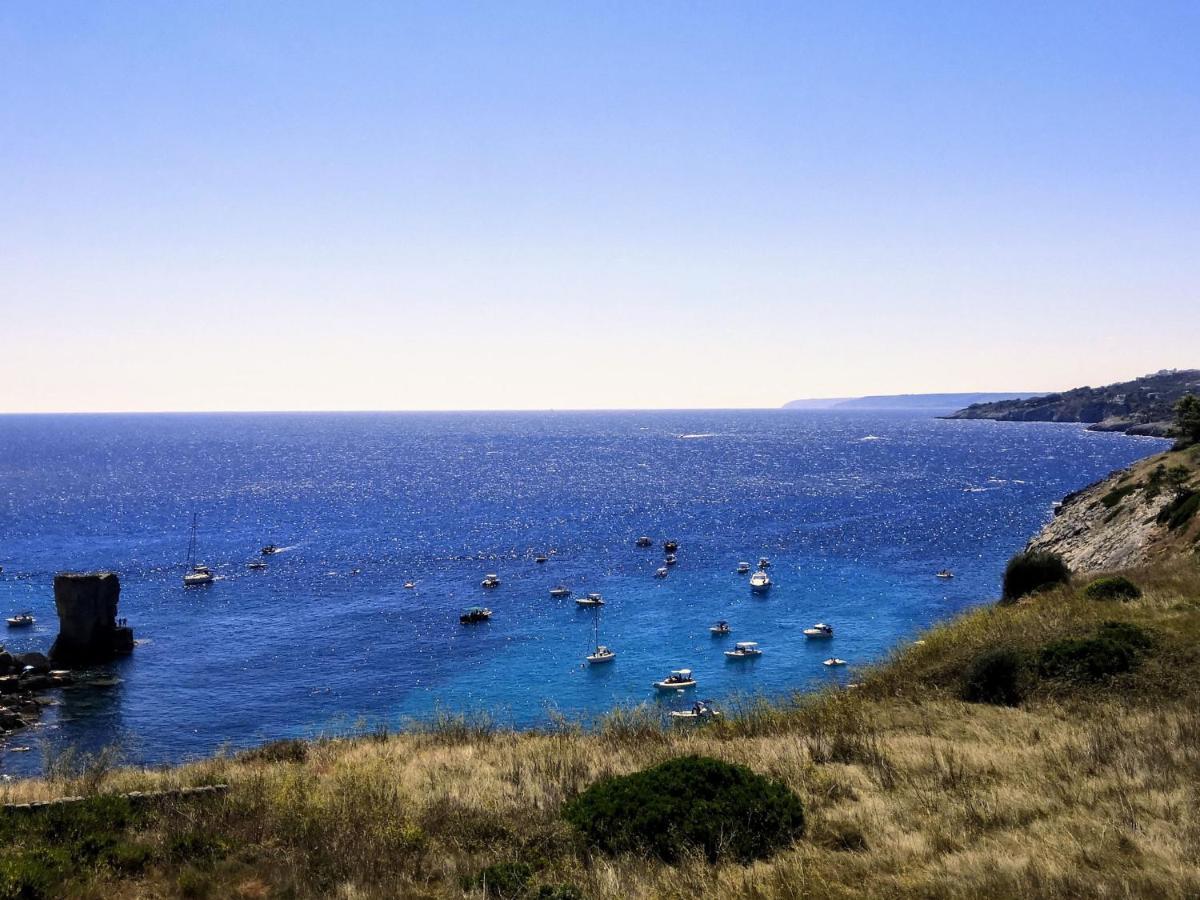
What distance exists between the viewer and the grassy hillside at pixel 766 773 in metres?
9.41

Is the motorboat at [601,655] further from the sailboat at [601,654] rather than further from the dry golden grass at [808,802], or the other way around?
the dry golden grass at [808,802]

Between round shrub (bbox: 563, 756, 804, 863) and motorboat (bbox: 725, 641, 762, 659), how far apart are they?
137 ft

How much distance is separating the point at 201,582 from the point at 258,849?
241 ft

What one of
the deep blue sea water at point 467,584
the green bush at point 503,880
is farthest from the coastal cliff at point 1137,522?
the green bush at point 503,880

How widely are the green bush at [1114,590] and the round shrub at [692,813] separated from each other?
62.4 ft

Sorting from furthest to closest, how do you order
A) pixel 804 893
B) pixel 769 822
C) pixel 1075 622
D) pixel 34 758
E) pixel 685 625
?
pixel 685 625 < pixel 34 758 < pixel 1075 622 < pixel 769 822 < pixel 804 893

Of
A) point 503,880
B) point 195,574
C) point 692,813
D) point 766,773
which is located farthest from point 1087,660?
point 195,574

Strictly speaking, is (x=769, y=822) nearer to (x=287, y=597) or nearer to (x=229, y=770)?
(x=229, y=770)

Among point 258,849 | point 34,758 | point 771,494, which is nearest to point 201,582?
point 34,758

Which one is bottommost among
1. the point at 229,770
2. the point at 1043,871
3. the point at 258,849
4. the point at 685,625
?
the point at 685,625

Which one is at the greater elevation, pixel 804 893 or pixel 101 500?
pixel 804 893

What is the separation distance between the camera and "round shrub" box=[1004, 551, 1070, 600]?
105ft

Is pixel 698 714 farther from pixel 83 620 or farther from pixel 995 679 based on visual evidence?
pixel 83 620

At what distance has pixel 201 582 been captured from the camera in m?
75.6
